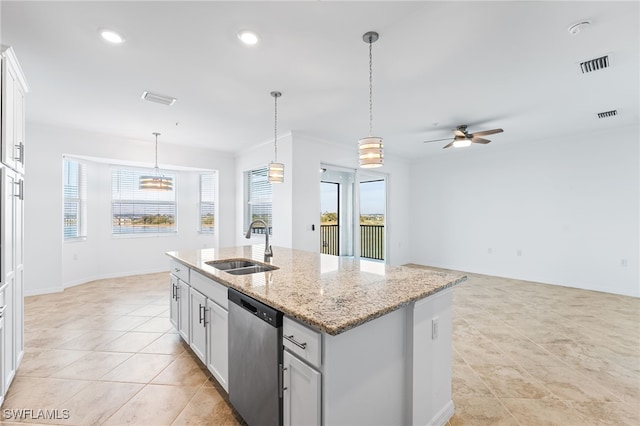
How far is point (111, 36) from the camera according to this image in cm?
228

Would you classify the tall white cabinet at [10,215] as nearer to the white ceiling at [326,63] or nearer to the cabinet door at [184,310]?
the white ceiling at [326,63]

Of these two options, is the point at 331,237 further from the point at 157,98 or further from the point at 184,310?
the point at 157,98

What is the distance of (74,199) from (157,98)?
336 centimetres

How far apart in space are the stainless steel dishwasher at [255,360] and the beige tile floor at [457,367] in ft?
1.02

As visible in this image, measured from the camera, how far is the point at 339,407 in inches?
51.3

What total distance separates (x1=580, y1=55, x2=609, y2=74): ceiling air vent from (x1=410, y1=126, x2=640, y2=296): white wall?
3000 mm

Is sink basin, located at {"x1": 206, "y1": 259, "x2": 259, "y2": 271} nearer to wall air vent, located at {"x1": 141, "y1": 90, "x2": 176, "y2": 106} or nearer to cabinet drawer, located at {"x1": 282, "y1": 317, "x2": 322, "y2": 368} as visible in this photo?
cabinet drawer, located at {"x1": 282, "y1": 317, "x2": 322, "y2": 368}

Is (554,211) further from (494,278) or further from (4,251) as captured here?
(4,251)

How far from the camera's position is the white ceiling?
205 centimetres

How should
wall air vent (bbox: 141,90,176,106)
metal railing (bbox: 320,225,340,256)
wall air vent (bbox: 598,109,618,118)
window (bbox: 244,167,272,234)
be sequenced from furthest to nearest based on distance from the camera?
metal railing (bbox: 320,225,340,256)
window (bbox: 244,167,272,234)
wall air vent (bbox: 598,109,618,118)
wall air vent (bbox: 141,90,176,106)

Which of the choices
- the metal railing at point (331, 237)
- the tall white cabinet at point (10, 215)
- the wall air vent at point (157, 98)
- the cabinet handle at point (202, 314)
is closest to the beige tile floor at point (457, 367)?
the tall white cabinet at point (10, 215)

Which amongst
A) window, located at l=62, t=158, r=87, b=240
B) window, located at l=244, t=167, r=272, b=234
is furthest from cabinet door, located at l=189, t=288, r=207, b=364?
window, located at l=62, t=158, r=87, b=240

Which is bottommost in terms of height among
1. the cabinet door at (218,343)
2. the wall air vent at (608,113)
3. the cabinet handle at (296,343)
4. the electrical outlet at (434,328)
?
the cabinet door at (218,343)

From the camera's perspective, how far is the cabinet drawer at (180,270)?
2.68m
